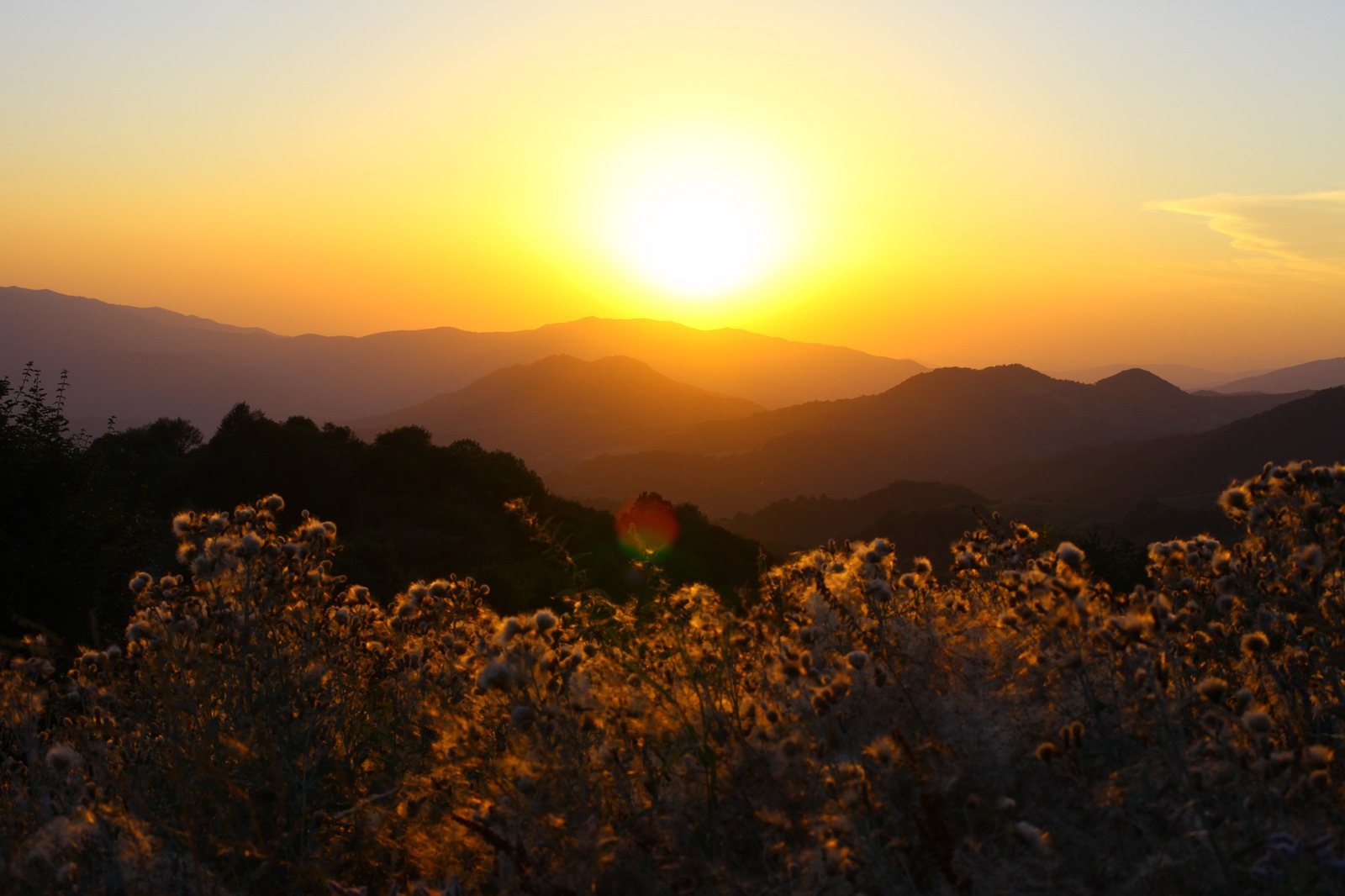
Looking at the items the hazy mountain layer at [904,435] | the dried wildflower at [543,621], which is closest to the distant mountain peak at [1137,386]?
the hazy mountain layer at [904,435]

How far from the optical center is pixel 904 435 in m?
141

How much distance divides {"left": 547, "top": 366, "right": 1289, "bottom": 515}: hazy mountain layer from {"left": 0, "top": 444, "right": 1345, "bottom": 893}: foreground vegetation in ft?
326

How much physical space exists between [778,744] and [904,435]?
14256 centimetres

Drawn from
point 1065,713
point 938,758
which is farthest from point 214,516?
point 1065,713

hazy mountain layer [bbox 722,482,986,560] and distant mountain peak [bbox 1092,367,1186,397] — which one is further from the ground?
distant mountain peak [bbox 1092,367,1186,397]

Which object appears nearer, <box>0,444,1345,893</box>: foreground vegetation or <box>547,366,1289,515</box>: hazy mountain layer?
<box>0,444,1345,893</box>: foreground vegetation

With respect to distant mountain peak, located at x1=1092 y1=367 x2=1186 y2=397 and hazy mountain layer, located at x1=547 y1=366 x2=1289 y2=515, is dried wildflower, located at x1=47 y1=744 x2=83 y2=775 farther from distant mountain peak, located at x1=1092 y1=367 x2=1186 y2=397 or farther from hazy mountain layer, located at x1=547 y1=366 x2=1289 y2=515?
distant mountain peak, located at x1=1092 y1=367 x2=1186 y2=397

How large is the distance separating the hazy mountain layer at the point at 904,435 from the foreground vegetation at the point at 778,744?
9933cm

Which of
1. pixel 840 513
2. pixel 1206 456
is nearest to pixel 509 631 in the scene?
pixel 840 513

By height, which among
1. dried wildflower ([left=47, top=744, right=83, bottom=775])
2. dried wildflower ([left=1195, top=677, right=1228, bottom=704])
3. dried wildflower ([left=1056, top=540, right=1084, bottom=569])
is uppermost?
dried wildflower ([left=1056, top=540, right=1084, bottom=569])

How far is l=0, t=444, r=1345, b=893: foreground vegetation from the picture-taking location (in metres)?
2.63

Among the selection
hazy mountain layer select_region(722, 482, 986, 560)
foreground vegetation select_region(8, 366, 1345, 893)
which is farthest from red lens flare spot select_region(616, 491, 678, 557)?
hazy mountain layer select_region(722, 482, 986, 560)

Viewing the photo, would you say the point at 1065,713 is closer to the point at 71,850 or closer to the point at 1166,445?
the point at 71,850

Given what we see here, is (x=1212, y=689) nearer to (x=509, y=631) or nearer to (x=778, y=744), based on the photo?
(x=778, y=744)
